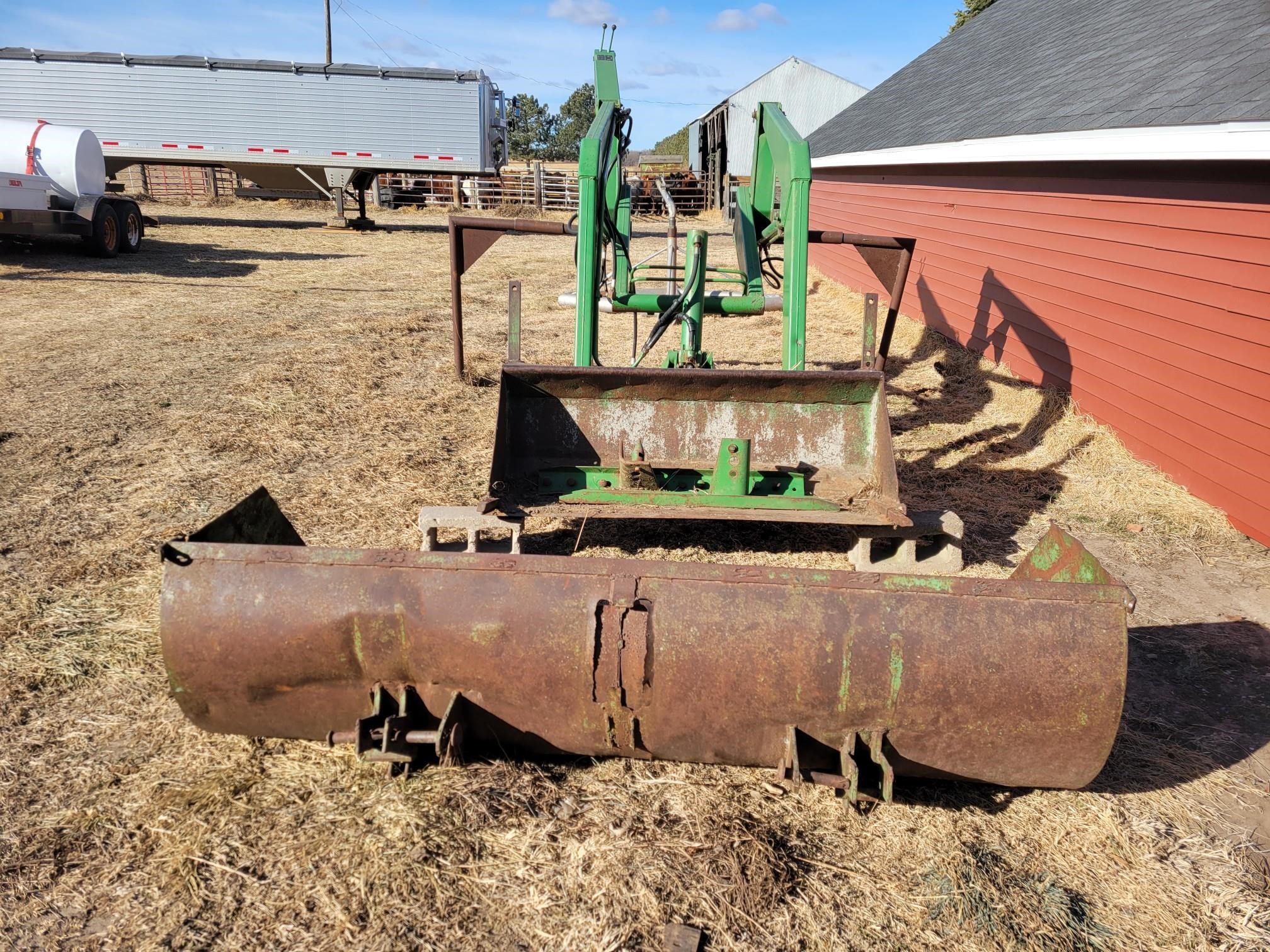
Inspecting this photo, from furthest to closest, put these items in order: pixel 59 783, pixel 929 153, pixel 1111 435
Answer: pixel 929 153 → pixel 1111 435 → pixel 59 783

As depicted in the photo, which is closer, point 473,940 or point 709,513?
point 473,940

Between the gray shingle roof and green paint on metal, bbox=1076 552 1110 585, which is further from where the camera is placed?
the gray shingle roof

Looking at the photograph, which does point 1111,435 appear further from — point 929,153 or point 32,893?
point 32,893

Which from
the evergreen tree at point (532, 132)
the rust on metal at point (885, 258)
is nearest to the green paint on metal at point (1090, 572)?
the rust on metal at point (885, 258)

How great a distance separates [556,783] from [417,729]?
482 millimetres

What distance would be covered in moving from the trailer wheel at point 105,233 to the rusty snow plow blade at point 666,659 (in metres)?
13.3

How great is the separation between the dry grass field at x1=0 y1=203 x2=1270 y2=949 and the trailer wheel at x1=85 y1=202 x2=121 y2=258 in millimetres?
8149

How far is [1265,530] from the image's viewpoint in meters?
4.77

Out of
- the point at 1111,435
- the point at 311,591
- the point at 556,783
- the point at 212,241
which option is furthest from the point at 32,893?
the point at 212,241

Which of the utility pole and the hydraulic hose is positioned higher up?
the utility pole

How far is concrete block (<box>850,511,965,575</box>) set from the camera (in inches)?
165

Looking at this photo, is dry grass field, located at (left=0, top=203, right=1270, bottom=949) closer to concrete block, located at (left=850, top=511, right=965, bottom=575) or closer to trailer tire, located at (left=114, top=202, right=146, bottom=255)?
concrete block, located at (left=850, top=511, right=965, bottom=575)

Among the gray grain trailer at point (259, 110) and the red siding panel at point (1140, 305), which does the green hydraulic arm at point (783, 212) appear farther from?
the gray grain trailer at point (259, 110)

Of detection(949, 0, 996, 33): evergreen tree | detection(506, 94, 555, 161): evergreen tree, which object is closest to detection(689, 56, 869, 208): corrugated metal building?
detection(949, 0, 996, 33): evergreen tree
